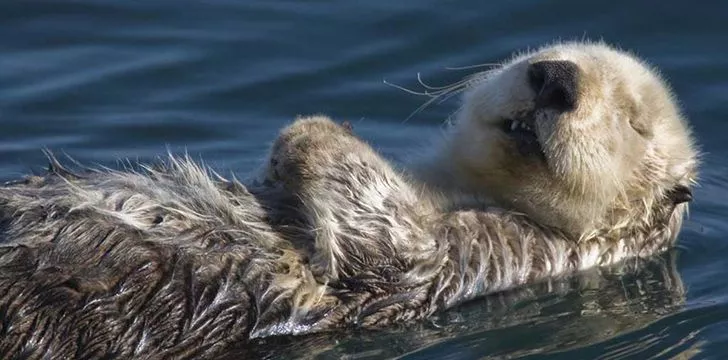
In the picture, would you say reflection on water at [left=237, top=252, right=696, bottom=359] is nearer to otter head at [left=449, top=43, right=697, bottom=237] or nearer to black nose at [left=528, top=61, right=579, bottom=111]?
otter head at [left=449, top=43, right=697, bottom=237]

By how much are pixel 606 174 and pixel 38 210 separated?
2313mm

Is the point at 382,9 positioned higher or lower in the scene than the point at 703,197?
higher

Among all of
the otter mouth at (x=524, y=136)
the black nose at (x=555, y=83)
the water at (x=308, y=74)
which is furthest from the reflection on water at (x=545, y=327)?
the black nose at (x=555, y=83)

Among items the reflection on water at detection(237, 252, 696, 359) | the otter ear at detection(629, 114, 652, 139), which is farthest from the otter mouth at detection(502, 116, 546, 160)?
the reflection on water at detection(237, 252, 696, 359)

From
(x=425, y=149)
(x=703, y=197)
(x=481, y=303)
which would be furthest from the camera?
(x=703, y=197)

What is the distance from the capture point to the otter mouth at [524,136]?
6336 millimetres

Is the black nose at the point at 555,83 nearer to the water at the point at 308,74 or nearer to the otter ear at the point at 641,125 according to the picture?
the otter ear at the point at 641,125

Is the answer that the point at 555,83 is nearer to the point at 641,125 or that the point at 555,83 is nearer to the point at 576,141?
the point at 576,141

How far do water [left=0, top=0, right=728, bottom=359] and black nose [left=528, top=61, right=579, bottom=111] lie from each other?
92cm

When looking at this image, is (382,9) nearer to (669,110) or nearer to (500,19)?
(500,19)

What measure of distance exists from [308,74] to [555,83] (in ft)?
11.6

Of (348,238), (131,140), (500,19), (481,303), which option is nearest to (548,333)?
(481,303)

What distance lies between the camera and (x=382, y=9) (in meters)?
10.2

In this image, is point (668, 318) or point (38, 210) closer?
point (38, 210)
